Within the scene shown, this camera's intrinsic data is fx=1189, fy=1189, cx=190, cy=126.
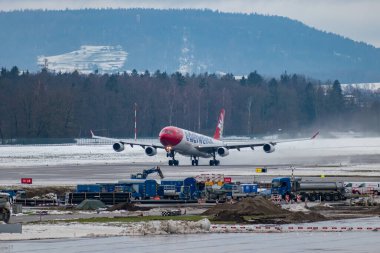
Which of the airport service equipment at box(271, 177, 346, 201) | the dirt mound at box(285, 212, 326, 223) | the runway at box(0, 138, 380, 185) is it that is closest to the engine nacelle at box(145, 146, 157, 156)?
the runway at box(0, 138, 380, 185)

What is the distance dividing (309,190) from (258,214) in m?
13.7

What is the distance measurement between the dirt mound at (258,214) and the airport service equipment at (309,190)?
35.0 ft

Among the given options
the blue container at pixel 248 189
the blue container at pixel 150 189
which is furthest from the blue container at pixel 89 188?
the blue container at pixel 248 189

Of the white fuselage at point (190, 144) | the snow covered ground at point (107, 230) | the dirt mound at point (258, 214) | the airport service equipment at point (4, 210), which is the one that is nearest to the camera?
the snow covered ground at point (107, 230)

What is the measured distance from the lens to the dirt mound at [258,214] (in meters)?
50.3

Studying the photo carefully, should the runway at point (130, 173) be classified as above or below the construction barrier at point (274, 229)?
above

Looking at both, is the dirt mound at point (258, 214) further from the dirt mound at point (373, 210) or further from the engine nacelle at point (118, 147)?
the engine nacelle at point (118, 147)

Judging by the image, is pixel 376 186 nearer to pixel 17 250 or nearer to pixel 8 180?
pixel 8 180

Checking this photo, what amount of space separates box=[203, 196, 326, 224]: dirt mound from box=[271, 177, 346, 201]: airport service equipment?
35.0 ft

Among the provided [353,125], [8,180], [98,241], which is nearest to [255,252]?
[98,241]

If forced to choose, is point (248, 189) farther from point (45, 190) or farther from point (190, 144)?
point (190, 144)

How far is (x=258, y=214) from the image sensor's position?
172 feet

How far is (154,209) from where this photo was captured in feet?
189

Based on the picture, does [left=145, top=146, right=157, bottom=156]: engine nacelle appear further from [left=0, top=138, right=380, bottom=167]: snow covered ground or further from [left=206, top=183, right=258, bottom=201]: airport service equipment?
[left=206, top=183, right=258, bottom=201]: airport service equipment
